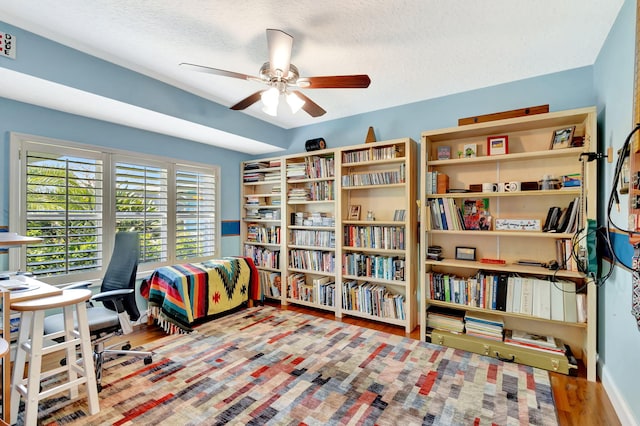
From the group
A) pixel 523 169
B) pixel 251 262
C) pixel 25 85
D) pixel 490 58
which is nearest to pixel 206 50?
pixel 25 85

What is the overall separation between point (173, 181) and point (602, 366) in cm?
433

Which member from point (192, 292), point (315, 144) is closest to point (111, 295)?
point (192, 292)

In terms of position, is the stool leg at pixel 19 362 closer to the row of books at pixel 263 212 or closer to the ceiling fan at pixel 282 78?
the ceiling fan at pixel 282 78

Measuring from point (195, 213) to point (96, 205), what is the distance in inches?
42.7

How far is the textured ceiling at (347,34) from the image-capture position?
1.76 meters

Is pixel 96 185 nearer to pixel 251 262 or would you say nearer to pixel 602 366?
pixel 251 262

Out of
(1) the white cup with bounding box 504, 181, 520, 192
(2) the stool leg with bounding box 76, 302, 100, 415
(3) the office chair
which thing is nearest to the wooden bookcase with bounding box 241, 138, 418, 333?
(1) the white cup with bounding box 504, 181, 520, 192

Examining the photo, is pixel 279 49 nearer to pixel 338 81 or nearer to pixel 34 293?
pixel 338 81

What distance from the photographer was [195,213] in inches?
150

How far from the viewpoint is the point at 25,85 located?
6.98 feet

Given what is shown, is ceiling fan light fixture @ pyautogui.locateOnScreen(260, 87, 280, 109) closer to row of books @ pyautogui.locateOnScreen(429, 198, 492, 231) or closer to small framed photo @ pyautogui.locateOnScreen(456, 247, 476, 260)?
row of books @ pyautogui.locateOnScreen(429, 198, 492, 231)

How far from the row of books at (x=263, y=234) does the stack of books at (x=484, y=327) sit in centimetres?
242

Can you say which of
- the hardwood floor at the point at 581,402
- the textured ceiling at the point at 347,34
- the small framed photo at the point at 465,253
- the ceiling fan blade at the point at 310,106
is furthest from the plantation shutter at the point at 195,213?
the small framed photo at the point at 465,253

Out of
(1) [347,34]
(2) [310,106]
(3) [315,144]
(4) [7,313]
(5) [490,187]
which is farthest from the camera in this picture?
(3) [315,144]
